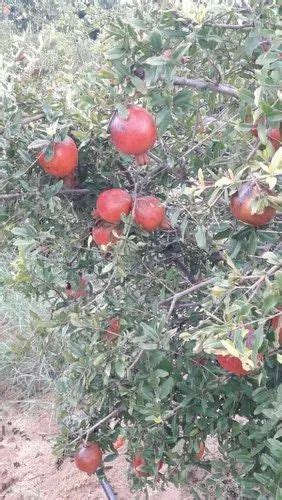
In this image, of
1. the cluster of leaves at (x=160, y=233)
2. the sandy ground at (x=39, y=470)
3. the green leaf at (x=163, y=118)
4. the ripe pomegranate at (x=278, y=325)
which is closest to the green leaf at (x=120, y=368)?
the cluster of leaves at (x=160, y=233)

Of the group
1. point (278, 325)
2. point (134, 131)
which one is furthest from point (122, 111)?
point (278, 325)

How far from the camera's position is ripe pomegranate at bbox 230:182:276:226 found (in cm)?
102

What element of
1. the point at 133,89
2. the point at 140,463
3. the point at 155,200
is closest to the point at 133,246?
the point at 155,200

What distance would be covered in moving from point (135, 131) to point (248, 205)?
282mm

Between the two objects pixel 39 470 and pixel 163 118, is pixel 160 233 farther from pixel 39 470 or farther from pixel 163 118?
pixel 39 470

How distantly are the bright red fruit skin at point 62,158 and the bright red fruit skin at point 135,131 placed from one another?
12 cm

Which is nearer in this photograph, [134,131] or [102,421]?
[134,131]

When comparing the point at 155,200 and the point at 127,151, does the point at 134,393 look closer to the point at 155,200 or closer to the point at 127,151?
the point at 155,200

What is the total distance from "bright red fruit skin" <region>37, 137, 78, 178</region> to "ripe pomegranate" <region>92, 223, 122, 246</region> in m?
0.17

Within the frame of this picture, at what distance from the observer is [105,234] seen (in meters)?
1.39

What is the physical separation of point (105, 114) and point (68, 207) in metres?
0.27

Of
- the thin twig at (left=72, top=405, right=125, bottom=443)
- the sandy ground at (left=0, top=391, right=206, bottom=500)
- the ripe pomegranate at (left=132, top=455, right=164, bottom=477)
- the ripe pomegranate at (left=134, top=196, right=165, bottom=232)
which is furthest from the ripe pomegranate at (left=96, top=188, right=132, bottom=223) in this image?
the sandy ground at (left=0, top=391, right=206, bottom=500)

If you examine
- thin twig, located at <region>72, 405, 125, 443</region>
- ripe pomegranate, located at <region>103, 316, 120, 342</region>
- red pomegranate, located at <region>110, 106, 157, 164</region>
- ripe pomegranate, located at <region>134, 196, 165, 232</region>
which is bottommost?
thin twig, located at <region>72, 405, 125, 443</region>

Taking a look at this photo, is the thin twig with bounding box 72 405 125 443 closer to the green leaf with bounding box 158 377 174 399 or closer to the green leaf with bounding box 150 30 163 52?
the green leaf with bounding box 158 377 174 399
